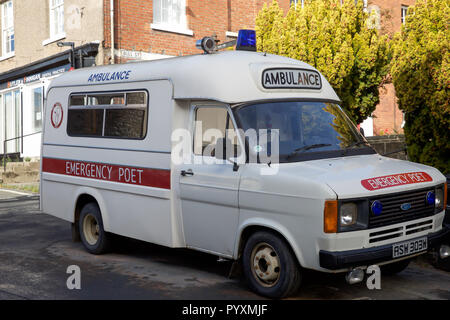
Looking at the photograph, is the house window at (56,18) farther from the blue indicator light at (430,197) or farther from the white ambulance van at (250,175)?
the blue indicator light at (430,197)

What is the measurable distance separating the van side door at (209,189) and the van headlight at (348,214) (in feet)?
4.04

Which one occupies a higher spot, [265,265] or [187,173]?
[187,173]

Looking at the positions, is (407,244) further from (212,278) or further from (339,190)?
(212,278)

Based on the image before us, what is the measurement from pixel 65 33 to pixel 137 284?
14.2 m

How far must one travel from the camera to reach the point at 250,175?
6.06 m

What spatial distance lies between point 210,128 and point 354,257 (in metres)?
2.24

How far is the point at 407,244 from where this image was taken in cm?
586

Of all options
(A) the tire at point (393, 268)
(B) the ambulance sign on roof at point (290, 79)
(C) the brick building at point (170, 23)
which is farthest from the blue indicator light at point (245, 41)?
(C) the brick building at point (170, 23)

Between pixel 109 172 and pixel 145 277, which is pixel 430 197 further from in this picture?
pixel 109 172

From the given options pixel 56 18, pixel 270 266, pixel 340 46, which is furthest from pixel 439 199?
pixel 56 18

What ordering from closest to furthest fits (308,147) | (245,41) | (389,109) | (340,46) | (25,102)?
(308,147), (245,41), (340,46), (25,102), (389,109)

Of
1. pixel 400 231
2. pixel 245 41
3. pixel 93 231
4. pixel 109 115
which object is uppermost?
pixel 245 41

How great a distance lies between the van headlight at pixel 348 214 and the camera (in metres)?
5.41

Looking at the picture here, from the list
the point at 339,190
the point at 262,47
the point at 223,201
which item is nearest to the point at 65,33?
the point at 262,47
